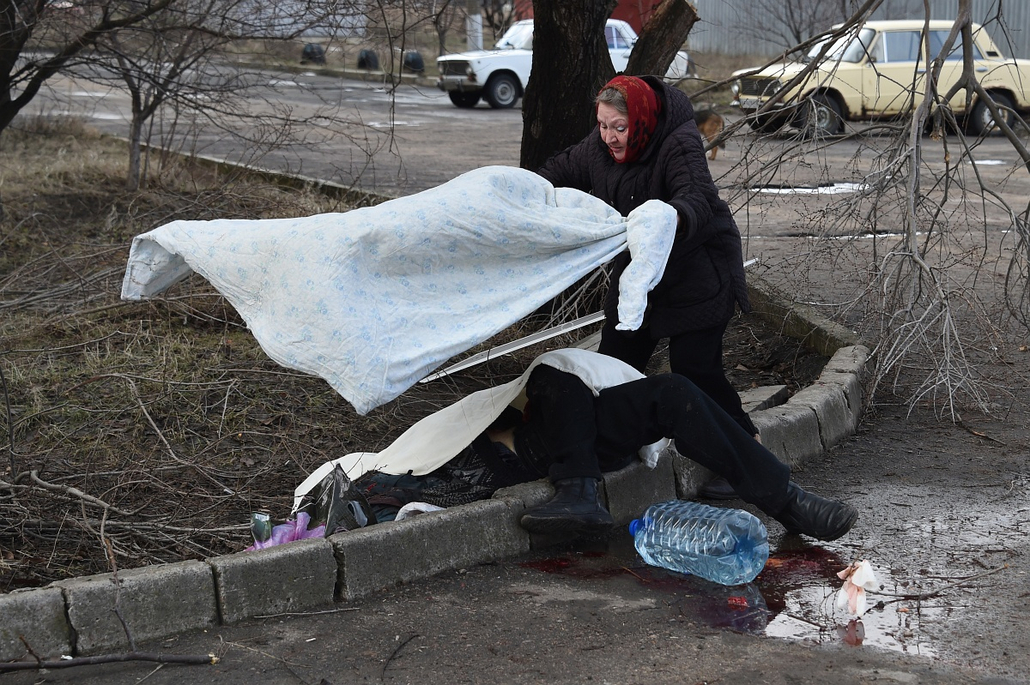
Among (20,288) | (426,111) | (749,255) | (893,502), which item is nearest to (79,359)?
(20,288)

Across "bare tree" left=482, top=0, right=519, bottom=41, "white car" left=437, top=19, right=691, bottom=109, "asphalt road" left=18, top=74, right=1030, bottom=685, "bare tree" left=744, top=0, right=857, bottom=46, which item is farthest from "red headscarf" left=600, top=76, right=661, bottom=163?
"white car" left=437, top=19, right=691, bottom=109

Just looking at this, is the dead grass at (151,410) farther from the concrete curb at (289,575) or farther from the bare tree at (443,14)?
the bare tree at (443,14)

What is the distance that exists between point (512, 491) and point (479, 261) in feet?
2.99

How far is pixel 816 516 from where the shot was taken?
4098 mm

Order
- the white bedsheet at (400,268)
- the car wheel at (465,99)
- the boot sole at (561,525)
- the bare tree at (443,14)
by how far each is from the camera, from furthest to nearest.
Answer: the car wheel at (465,99)
the bare tree at (443,14)
the boot sole at (561,525)
the white bedsheet at (400,268)

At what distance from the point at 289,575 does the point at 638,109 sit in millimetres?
2145

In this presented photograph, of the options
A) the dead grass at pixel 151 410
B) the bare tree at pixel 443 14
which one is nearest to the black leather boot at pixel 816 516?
the dead grass at pixel 151 410

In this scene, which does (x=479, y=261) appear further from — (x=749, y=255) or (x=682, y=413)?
(x=749, y=255)

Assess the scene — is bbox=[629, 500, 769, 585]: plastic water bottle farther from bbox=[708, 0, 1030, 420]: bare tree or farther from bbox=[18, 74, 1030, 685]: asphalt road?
bbox=[708, 0, 1030, 420]: bare tree

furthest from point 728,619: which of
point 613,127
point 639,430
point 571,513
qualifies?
point 613,127

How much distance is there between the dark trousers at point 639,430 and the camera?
161 inches

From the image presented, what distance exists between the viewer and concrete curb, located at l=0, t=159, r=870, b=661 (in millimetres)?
3273

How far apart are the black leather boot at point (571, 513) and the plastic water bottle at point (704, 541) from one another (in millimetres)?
242

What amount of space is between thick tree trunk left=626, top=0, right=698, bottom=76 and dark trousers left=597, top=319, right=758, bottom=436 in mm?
2409
